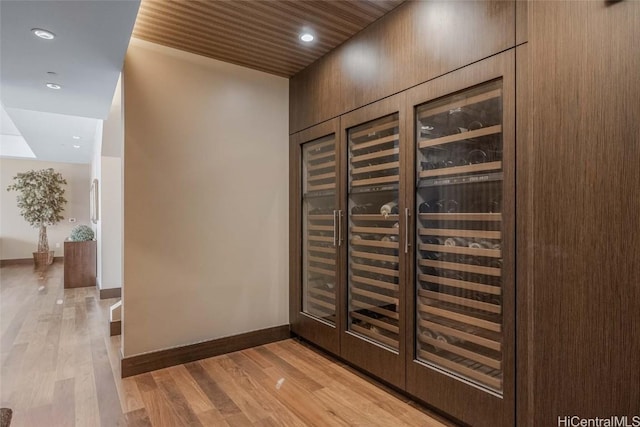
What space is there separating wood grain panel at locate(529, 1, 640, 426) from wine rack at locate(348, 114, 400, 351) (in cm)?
95

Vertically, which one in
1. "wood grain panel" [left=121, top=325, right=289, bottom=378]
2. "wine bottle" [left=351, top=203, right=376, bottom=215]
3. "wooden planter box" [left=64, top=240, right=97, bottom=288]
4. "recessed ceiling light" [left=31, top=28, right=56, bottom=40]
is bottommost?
"wood grain panel" [left=121, top=325, right=289, bottom=378]

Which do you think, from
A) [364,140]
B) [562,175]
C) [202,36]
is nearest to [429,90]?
[364,140]

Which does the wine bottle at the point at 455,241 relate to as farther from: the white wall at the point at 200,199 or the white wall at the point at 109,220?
the white wall at the point at 109,220

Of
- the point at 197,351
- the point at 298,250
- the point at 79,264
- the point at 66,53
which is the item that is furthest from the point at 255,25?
the point at 79,264

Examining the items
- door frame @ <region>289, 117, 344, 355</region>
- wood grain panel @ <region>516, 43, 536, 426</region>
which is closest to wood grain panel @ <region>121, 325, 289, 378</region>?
door frame @ <region>289, 117, 344, 355</region>

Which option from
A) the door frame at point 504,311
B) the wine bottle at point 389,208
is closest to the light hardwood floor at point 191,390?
the door frame at point 504,311

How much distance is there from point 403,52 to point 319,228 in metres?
1.63

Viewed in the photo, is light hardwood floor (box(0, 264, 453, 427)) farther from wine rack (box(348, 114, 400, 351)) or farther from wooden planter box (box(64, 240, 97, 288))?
wooden planter box (box(64, 240, 97, 288))

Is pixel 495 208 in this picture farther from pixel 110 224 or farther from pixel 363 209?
pixel 110 224

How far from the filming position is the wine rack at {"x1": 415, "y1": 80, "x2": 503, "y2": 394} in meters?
1.83

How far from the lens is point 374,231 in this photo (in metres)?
2.56

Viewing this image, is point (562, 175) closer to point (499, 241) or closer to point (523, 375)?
point (499, 241)

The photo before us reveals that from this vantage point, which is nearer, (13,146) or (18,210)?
(13,146)

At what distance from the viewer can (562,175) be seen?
57.8 inches
